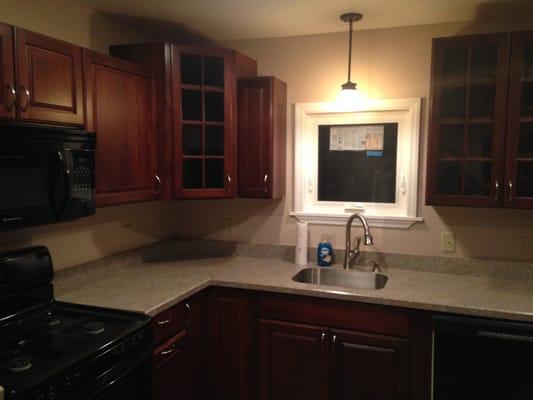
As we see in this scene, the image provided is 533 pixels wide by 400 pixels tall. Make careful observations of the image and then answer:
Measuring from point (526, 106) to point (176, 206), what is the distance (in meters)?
2.20

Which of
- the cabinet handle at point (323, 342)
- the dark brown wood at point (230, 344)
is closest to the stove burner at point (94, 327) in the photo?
the dark brown wood at point (230, 344)

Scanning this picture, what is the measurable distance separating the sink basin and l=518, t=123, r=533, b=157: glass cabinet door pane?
0.96 metres

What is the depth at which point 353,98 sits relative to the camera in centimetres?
247

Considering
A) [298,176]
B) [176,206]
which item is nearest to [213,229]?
[176,206]

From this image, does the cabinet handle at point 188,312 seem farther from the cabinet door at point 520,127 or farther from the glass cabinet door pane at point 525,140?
the glass cabinet door pane at point 525,140

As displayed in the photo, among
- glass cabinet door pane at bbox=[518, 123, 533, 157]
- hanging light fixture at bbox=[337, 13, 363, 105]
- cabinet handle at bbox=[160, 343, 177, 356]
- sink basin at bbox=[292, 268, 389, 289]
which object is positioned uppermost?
hanging light fixture at bbox=[337, 13, 363, 105]

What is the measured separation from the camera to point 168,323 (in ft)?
6.65

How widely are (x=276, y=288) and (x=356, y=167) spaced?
94 centimetres

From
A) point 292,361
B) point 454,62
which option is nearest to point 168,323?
point 292,361

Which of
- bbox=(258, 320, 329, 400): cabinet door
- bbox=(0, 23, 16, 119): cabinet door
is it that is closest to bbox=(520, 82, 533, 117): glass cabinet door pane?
bbox=(258, 320, 329, 400): cabinet door

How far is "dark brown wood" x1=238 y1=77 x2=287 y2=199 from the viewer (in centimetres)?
256

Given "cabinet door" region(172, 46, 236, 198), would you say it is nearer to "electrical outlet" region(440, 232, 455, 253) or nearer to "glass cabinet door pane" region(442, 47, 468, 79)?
"glass cabinet door pane" region(442, 47, 468, 79)

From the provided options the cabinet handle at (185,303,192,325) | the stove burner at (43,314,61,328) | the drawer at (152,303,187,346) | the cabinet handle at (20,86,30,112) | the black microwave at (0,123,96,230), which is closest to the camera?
the black microwave at (0,123,96,230)

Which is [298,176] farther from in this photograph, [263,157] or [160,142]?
[160,142]
